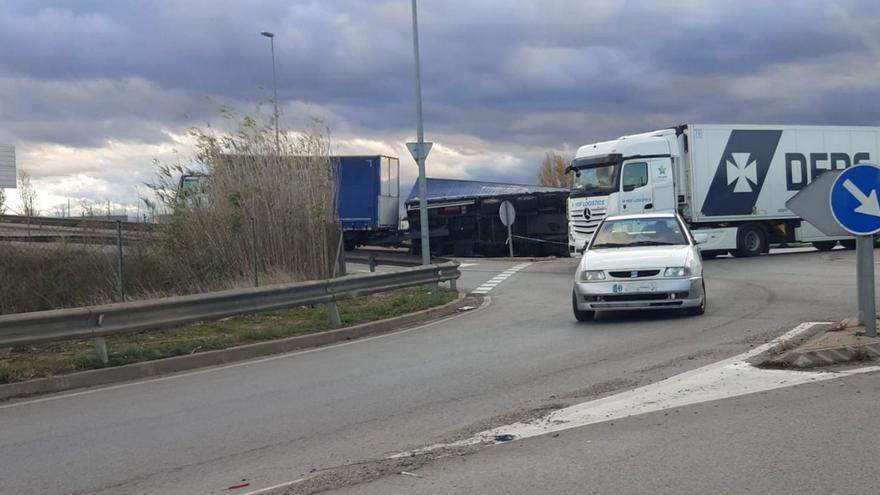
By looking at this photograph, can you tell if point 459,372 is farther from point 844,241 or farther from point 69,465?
point 844,241

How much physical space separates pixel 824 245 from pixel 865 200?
2272 cm

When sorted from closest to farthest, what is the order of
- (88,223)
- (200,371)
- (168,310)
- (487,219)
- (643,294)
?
1. (200,371)
2. (168,310)
3. (643,294)
4. (88,223)
5. (487,219)

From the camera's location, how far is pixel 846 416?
6504mm

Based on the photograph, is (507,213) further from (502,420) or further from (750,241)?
(502,420)

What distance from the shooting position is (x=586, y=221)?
81.5ft

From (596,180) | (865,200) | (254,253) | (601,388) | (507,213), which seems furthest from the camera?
(507,213)

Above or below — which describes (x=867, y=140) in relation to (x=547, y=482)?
above

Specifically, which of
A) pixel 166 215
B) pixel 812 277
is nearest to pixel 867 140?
pixel 812 277

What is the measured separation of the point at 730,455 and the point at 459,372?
412 centimetres

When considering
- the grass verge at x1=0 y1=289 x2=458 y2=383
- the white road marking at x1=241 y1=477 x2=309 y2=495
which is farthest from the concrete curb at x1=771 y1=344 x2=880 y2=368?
the grass verge at x1=0 y1=289 x2=458 y2=383

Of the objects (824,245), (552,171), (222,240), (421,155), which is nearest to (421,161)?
(421,155)

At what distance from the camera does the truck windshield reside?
24516 millimetres

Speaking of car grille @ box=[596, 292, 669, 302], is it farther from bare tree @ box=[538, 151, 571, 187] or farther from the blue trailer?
bare tree @ box=[538, 151, 571, 187]

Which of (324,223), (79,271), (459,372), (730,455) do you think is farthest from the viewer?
(324,223)
